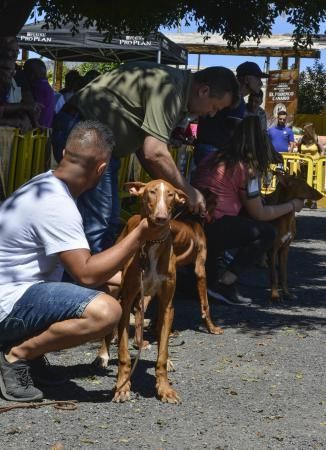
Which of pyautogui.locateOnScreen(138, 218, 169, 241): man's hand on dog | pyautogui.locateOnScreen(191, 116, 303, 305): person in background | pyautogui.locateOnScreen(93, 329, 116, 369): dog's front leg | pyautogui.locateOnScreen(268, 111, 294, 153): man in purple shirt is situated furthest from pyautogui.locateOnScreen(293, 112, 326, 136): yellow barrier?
pyautogui.locateOnScreen(138, 218, 169, 241): man's hand on dog

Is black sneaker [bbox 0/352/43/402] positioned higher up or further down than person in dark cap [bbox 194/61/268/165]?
further down

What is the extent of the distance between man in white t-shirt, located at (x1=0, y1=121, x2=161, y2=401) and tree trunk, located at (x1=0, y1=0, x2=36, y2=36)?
18.0 ft

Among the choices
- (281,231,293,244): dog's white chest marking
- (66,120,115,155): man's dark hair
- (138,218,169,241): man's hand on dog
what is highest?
(66,120,115,155): man's dark hair

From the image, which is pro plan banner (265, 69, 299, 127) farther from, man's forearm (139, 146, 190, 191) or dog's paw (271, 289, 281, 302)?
man's forearm (139, 146, 190, 191)

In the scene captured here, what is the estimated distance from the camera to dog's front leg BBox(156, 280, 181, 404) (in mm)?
4984

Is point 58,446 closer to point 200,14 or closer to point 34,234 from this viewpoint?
point 34,234

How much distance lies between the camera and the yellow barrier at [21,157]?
8.49 m

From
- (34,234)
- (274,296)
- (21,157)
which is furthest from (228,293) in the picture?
(34,234)

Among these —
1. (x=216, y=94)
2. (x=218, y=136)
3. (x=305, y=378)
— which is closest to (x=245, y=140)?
(x=218, y=136)

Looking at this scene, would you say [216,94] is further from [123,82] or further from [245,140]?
[245,140]

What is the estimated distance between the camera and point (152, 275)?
5.35m

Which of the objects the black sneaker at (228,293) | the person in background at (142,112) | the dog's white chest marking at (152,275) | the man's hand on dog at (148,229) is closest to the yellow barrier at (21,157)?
the black sneaker at (228,293)

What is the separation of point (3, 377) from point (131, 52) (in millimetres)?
16191

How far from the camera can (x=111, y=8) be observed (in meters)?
11.4
